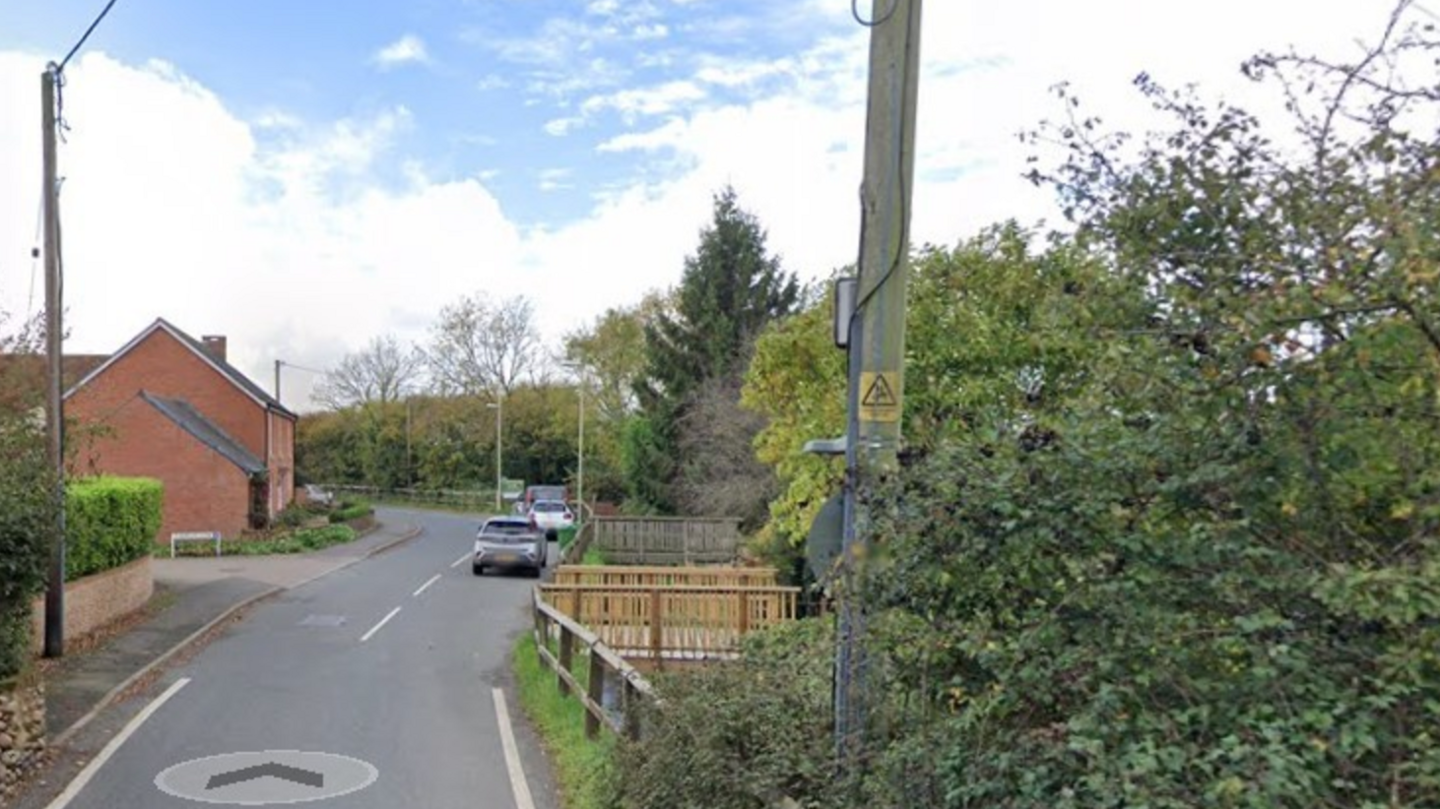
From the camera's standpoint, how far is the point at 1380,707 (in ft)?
7.98

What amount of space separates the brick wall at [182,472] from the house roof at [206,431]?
187 mm

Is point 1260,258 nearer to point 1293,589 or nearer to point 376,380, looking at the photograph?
point 1293,589

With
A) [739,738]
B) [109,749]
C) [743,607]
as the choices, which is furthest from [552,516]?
[739,738]

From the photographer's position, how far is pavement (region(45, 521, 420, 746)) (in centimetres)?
1157

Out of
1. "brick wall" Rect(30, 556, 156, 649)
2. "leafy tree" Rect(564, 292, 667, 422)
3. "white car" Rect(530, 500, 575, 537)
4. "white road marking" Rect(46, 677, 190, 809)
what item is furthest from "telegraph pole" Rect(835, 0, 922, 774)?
"leafy tree" Rect(564, 292, 667, 422)

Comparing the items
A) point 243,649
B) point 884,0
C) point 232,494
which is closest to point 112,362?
point 232,494

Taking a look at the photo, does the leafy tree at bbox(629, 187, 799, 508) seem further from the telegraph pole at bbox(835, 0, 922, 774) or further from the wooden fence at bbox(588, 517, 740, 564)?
the telegraph pole at bbox(835, 0, 922, 774)

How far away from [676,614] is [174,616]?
978 cm

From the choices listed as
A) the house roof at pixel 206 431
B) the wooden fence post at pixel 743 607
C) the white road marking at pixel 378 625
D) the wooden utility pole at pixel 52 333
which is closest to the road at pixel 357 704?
the white road marking at pixel 378 625

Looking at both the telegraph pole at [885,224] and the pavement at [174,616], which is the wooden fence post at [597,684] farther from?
the pavement at [174,616]

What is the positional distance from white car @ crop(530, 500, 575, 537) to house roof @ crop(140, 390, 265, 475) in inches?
403

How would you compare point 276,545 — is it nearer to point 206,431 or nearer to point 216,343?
point 206,431

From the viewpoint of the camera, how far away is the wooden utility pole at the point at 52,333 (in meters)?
13.8

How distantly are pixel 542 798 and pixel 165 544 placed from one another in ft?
93.3
